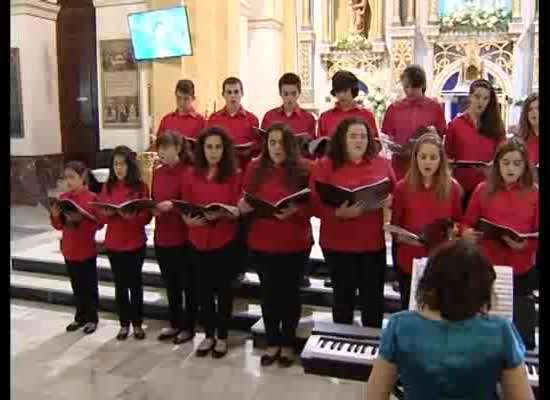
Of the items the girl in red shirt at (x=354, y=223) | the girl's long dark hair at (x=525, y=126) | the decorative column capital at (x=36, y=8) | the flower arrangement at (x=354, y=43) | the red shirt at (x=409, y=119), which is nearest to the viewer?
the girl in red shirt at (x=354, y=223)

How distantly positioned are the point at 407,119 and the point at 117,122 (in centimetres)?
512

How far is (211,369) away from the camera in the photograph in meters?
3.82

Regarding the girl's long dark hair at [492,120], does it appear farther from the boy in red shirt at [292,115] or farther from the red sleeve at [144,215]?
the red sleeve at [144,215]

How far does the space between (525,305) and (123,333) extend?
2608mm

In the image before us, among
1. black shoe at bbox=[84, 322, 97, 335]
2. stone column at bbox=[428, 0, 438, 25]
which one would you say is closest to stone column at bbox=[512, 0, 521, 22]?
stone column at bbox=[428, 0, 438, 25]

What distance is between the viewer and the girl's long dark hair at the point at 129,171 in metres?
4.13

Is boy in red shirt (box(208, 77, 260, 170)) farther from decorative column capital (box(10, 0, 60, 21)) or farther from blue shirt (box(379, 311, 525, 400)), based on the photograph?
decorative column capital (box(10, 0, 60, 21))

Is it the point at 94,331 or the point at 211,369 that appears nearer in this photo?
the point at 211,369

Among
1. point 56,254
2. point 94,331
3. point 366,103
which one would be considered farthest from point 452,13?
point 94,331

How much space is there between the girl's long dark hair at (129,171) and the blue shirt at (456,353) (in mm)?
2946

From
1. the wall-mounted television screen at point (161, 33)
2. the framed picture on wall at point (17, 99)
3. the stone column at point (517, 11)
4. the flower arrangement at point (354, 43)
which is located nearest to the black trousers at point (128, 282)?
the wall-mounted television screen at point (161, 33)

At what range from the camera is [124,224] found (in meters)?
4.18
